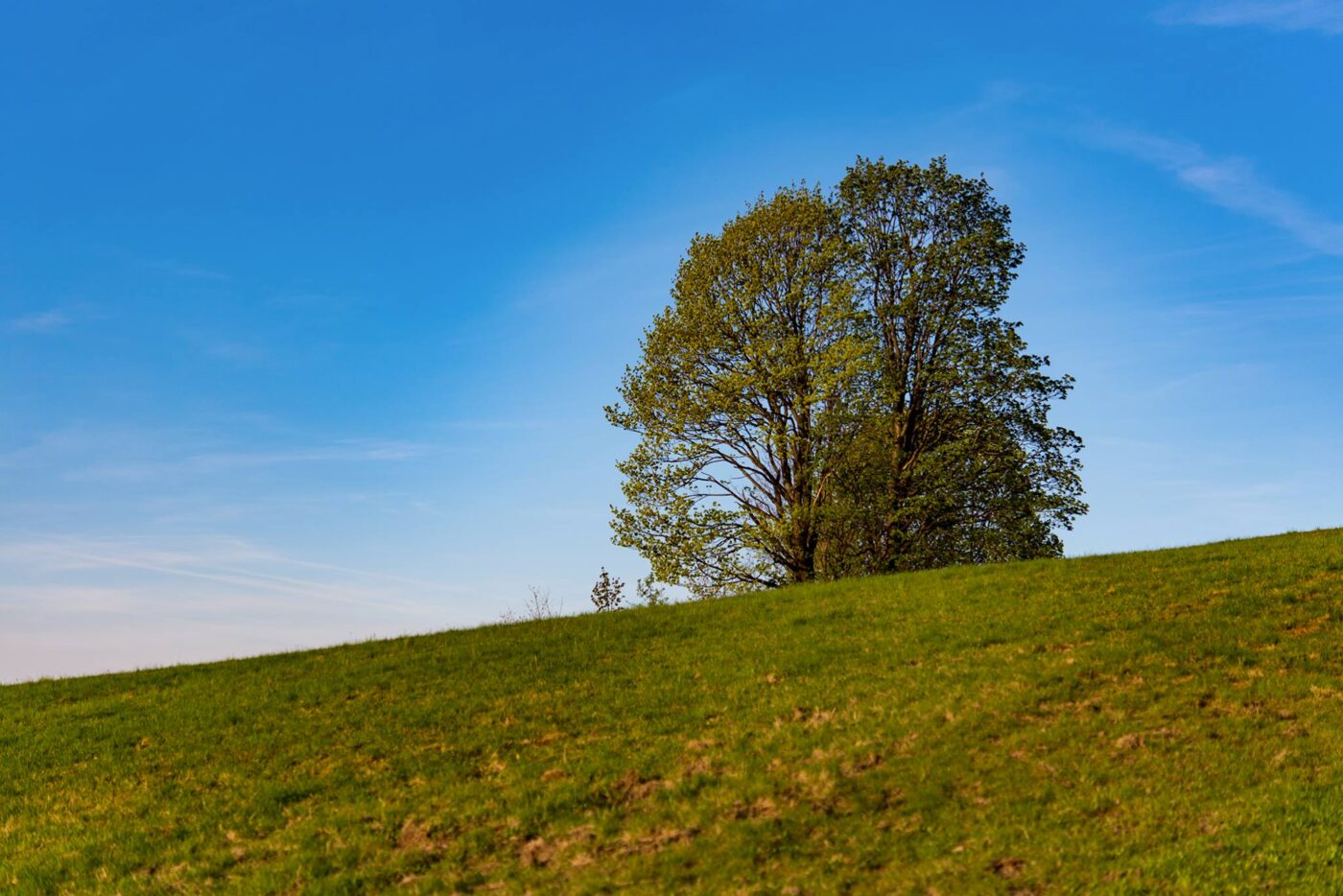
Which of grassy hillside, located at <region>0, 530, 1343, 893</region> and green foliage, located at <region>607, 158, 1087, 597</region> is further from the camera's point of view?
green foliage, located at <region>607, 158, 1087, 597</region>

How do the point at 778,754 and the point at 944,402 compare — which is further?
the point at 944,402

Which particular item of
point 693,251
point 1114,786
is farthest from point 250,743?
point 693,251

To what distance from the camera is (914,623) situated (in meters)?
22.8

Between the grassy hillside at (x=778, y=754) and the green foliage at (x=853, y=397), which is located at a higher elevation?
the green foliage at (x=853, y=397)

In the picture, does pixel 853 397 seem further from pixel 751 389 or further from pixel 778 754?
pixel 778 754

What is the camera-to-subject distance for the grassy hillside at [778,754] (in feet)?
41.1

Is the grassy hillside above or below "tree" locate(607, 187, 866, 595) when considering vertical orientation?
below

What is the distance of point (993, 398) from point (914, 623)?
18.4 meters

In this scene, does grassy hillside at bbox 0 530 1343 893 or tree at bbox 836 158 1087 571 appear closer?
grassy hillside at bbox 0 530 1343 893

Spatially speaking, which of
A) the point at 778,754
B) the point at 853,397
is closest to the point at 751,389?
the point at 853,397

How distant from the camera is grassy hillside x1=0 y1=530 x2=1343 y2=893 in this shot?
1252 cm

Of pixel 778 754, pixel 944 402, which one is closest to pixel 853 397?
pixel 944 402

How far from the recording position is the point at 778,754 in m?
15.7

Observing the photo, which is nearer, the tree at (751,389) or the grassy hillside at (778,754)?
the grassy hillside at (778,754)
